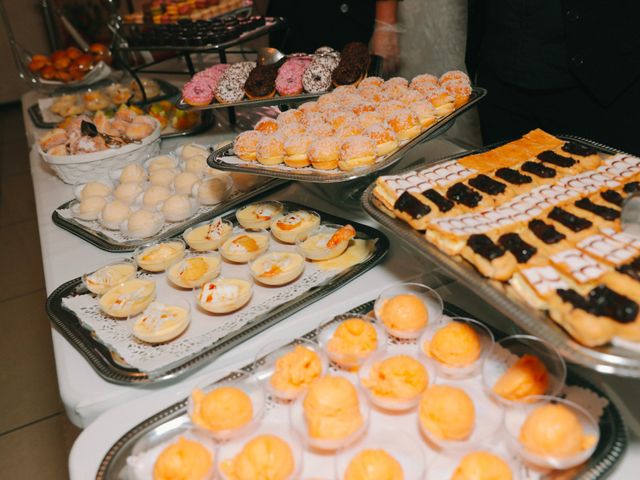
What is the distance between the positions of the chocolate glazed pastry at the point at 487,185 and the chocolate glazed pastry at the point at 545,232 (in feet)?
0.56

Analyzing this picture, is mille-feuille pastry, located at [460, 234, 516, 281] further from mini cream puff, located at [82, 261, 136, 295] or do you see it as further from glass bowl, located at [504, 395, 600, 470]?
mini cream puff, located at [82, 261, 136, 295]

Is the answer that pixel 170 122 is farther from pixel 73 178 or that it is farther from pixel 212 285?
pixel 212 285

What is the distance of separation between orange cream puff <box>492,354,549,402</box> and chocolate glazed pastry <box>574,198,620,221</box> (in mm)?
385

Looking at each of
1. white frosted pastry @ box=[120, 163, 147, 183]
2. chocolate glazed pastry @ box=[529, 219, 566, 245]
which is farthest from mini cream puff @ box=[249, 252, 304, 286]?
white frosted pastry @ box=[120, 163, 147, 183]

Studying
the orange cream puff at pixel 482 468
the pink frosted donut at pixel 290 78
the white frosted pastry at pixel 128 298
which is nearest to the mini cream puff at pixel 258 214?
the white frosted pastry at pixel 128 298

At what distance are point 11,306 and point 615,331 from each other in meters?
3.69

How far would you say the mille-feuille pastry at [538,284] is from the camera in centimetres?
103

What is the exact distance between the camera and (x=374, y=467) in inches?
37.5

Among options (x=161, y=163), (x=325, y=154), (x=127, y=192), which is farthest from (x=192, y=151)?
(x=325, y=154)

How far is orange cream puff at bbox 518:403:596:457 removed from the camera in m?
0.95

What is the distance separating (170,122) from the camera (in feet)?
9.61

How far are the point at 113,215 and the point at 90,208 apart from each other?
14cm

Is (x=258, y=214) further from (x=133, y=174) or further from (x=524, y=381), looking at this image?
(x=524, y=381)

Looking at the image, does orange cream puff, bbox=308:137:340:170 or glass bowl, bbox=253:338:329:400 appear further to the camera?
orange cream puff, bbox=308:137:340:170
